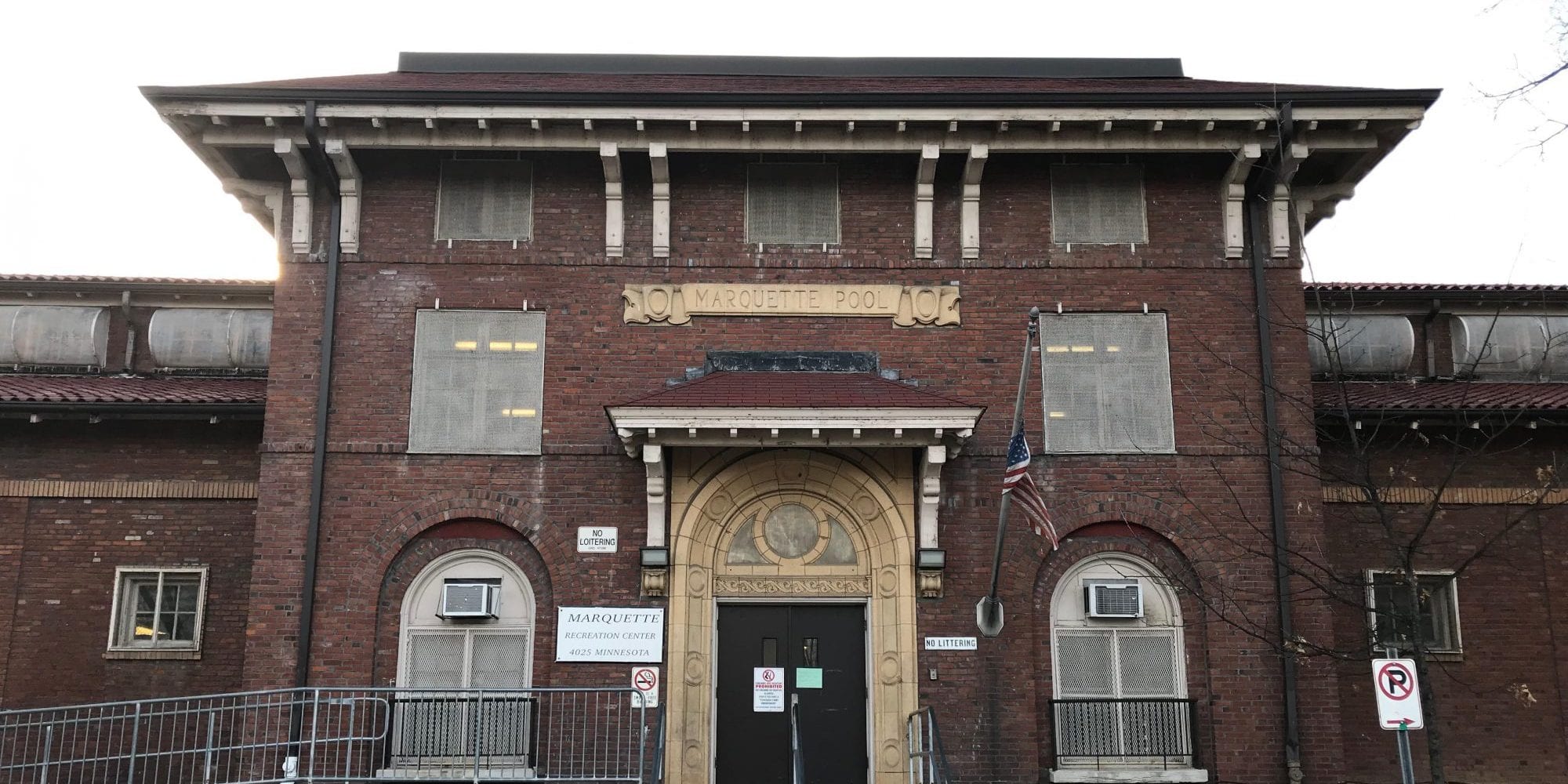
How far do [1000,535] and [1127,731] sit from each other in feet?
9.44

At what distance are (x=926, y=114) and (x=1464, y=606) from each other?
8.89 m

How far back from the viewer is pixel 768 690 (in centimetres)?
1474

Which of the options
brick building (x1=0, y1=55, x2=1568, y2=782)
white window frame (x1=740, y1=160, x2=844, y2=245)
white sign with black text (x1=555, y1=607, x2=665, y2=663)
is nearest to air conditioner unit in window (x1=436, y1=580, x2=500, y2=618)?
brick building (x1=0, y1=55, x2=1568, y2=782)

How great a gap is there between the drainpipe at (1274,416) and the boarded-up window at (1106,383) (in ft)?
3.65

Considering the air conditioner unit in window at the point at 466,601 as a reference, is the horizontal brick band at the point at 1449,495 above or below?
above

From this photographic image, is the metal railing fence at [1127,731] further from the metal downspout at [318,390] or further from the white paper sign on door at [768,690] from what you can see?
the metal downspout at [318,390]

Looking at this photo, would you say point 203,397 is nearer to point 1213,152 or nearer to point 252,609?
point 252,609

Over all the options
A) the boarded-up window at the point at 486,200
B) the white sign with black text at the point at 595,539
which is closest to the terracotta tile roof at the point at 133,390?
the boarded-up window at the point at 486,200

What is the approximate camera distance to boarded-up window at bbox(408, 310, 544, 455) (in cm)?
1530

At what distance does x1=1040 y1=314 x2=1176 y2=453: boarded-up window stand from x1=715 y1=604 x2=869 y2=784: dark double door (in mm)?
3277

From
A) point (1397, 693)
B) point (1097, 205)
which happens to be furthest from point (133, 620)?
point (1397, 693)

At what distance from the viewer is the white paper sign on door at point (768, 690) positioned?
1470 centimetres

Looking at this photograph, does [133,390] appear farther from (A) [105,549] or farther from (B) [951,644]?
(B) [951,644]

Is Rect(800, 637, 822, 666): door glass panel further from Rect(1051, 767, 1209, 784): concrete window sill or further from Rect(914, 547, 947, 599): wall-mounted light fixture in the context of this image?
Rect(1051, 767, 1209, 784): concrete window sill
